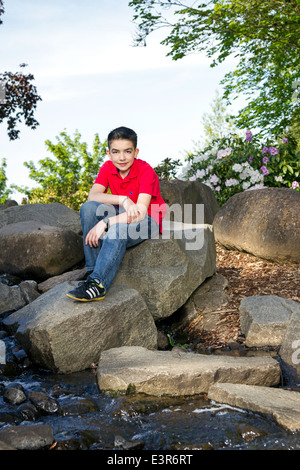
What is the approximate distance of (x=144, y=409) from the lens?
3.12m

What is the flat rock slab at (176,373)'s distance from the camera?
338 cm

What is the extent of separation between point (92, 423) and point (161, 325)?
2322 millimetres

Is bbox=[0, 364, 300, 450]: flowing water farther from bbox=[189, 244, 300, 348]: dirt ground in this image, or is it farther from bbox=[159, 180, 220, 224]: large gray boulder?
bbox=[159, 180, 220, 224]: large gray boulder

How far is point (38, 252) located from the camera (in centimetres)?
647

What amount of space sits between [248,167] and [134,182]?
5.52 metres

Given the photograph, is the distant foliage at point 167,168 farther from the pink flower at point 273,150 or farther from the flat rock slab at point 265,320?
the flat rock slab at point 265,320

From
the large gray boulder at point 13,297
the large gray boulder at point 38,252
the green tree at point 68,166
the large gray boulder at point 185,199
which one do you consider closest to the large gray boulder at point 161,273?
the large gray boulder at point 13,297

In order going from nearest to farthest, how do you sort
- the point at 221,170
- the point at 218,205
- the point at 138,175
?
the point at 138,175 → the point at 218,205 → the point at 221,170

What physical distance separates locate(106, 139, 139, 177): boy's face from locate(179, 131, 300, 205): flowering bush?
207 inches

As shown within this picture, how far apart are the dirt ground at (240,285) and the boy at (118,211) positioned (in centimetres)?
123

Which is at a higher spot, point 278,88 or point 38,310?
point 278,88

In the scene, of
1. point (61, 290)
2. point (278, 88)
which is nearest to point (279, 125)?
point (278, 88)

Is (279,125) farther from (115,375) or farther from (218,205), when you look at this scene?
(115,375)

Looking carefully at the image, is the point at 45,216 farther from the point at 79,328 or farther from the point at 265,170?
the point at 265,170
